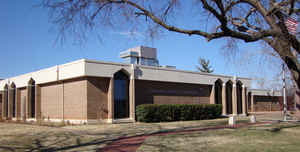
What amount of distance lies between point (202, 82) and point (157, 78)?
6.39 meters

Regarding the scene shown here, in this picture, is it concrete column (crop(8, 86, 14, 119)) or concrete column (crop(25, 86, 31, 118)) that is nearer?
concrete column (crop(25, 86, 31, 118))

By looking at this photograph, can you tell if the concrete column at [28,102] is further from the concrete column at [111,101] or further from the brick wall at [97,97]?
the concrete column at [111,101]

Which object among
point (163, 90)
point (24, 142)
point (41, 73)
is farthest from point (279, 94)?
point (24, 142)

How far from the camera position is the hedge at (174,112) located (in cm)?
2455

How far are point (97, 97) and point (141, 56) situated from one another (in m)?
14.9

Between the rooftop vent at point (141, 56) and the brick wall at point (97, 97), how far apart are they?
12.6 metres

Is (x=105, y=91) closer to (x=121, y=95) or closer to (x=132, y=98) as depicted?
(x=121, y=95)

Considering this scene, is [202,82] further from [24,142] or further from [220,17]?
[220,17]

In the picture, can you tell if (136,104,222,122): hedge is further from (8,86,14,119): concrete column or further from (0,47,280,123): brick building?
(8,86,14,119): concrete column

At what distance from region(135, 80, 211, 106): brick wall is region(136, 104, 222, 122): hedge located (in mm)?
1514

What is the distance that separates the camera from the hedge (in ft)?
80.5

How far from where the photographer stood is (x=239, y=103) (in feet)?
116

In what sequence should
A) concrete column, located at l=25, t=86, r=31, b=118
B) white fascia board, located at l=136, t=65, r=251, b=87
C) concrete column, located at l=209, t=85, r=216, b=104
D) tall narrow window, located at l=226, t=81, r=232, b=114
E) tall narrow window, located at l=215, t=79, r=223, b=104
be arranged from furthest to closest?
1. tall narrow window, located at l=226, t=81, r=232, b=114
2. tall narrow window, located at l=215, t=79, r=223, b=104
3. concrete column, located at l=209, t=85, r=216, b=104
4. concrete column, located at l=25, t=86, r=31, b=118
5. white fascia board, located at l=136, t=65, r=251, b=87

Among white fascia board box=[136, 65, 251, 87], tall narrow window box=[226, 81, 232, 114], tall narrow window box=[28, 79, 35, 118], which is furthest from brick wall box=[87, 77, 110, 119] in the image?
tall narrow window box=[226, 81, 232, 114]
